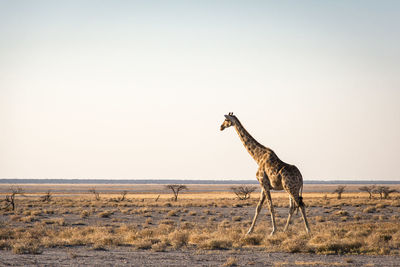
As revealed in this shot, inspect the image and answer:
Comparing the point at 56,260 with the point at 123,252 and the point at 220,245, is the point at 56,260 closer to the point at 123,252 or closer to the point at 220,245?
the point at 123,252

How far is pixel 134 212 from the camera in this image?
136 ft

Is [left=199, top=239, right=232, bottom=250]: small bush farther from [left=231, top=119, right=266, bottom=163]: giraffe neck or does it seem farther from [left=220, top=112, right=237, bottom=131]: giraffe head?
[left=220, top=112, right=237, bottom=131]: giraffe head

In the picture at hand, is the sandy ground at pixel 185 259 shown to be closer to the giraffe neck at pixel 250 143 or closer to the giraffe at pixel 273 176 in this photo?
the giraffe at pixel 273 176

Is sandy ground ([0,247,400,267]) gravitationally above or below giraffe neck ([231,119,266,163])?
below

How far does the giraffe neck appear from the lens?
1798cm

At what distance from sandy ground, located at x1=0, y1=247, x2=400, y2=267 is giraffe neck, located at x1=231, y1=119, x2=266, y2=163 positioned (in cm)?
373

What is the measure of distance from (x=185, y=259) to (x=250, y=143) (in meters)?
5.73

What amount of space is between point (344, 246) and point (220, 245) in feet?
13.1

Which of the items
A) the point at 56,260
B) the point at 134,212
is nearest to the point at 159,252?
the point at 56,260

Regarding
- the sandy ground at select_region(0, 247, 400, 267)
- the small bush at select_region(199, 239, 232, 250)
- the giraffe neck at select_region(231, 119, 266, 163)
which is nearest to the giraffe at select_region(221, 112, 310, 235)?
the giraffe neck at select_region(231, 119, 266, 163)

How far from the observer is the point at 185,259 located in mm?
14094

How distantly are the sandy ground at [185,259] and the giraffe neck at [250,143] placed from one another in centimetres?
373

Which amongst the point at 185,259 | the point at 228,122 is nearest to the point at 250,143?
the point at 228,122

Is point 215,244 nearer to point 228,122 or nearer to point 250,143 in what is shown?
point 250,143
